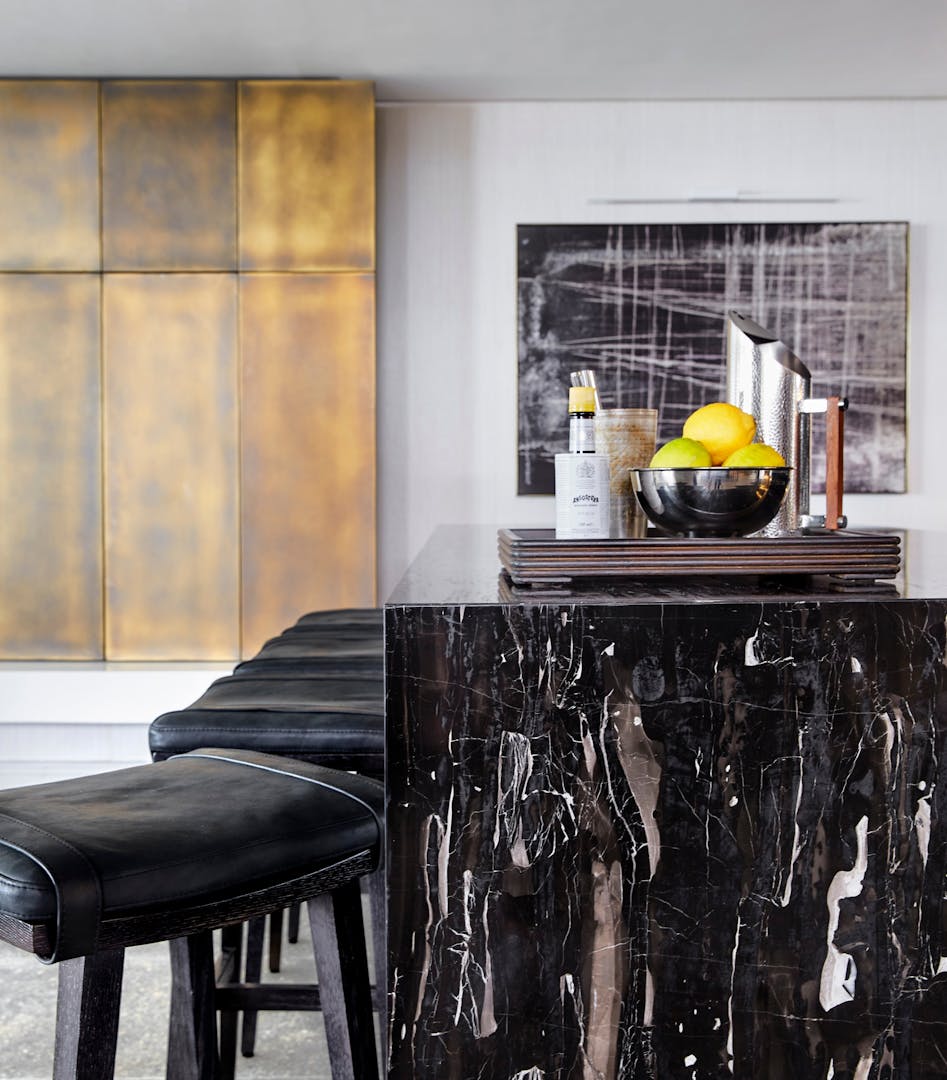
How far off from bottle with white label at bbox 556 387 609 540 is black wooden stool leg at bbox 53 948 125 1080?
0.65m

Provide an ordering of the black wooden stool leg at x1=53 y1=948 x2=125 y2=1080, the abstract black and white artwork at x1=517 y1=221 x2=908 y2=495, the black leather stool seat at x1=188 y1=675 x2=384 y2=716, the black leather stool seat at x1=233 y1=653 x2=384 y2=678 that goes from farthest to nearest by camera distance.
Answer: the abstract black and white artwork at x1=517 y1=221 x2=908 y2=495, the black leather stool seat at x1=233 y1=653 x2=384 y2=678, the black leather stool seat at x1=188 y1=675 x2=384 y2=716, the black wooden stool leg at x1=53 y1=948 x2=125 y2=1080

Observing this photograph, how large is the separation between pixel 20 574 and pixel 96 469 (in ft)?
1.67

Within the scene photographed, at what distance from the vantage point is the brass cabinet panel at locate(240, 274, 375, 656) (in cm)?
442

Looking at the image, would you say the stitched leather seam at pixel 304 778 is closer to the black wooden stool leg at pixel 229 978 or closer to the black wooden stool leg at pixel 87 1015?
the black wooden stool leg at pixel 87 1015

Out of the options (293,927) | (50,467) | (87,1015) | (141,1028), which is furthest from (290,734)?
(50,467)

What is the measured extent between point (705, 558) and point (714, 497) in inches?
4.4

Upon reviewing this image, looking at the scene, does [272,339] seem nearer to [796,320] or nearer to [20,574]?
Answer: [20,574]

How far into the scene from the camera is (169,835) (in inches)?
41.4

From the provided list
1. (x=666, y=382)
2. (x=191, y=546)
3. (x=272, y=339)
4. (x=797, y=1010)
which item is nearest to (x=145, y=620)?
(x=191, y=546)

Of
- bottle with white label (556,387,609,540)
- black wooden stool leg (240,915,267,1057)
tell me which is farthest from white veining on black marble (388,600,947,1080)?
black wooden stool leg (240,915,267,1057)

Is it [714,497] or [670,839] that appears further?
[714,497]

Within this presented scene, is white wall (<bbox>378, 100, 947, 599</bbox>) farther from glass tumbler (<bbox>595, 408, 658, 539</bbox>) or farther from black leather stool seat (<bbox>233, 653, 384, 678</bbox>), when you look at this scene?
glass tumbler (<bbox>595, 408, 658, 539</bbox>)

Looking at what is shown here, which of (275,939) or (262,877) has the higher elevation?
(262,877)

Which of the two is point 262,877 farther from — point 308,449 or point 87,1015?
point 308,449
